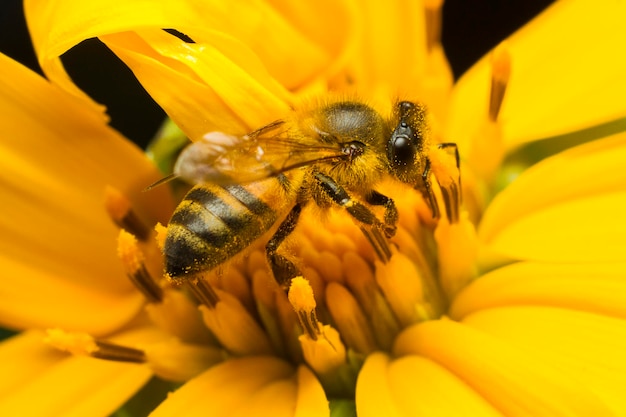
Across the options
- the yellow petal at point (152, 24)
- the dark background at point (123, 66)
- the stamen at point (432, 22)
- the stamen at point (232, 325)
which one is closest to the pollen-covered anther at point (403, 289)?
the stamen at point (232, 325)

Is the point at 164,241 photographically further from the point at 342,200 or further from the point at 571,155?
the point at 571,155

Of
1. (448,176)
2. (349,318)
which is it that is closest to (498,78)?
(448,176)

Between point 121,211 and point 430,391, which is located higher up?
point 121,211

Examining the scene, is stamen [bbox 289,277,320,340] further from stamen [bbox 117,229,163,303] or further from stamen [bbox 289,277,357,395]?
stamen [bbox 117,229,163,303]


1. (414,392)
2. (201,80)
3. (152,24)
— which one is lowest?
(414,392)

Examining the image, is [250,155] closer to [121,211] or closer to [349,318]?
[349,318]

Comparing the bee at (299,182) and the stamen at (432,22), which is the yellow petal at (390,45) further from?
the bee at (299,182)

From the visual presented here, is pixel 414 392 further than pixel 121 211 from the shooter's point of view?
No
